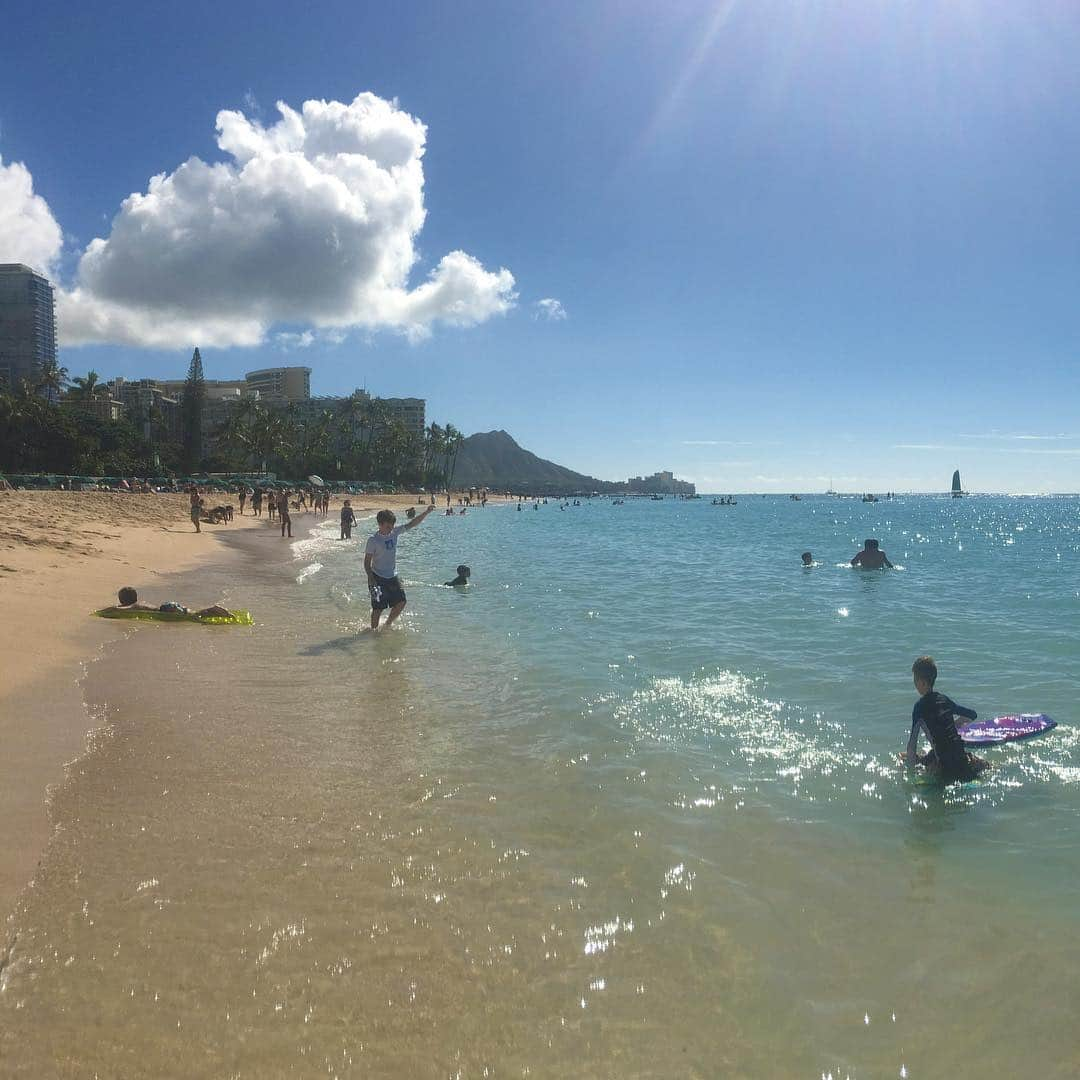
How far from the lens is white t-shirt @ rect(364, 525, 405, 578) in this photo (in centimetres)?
1071

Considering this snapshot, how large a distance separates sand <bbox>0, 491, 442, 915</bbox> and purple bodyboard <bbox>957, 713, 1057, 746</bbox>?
23.6ft

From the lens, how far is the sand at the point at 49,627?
4283 millimetres

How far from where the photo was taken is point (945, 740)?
543 cm

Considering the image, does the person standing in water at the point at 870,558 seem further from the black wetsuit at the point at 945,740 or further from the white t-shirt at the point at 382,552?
the black wetsuit at the point at 945,740

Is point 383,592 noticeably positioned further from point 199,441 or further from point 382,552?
point 199,441

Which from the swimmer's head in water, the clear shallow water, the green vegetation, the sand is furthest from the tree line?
the swimmer's head in water

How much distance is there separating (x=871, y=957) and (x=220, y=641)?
905cm

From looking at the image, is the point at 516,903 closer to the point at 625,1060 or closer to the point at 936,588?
the point at 625,1060

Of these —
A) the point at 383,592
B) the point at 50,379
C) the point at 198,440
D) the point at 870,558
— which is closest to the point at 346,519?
the point at 383,592

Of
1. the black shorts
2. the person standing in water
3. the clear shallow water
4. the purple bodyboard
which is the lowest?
the clear shallow water

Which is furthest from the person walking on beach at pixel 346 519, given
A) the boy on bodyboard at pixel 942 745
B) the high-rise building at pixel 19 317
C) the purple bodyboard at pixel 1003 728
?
the high-rise building at pixel 19 317

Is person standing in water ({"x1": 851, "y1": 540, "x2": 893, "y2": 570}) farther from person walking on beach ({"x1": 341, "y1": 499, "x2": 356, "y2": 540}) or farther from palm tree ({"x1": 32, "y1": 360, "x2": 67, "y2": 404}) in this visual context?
palm tree ({"x1": 32, "y1": 360, "x2": 67, "y2": 404})

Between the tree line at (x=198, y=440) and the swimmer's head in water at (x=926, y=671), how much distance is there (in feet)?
243

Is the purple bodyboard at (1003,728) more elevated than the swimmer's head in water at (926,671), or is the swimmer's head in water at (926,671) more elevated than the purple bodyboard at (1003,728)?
the swimmer's head in water at (926,671)
